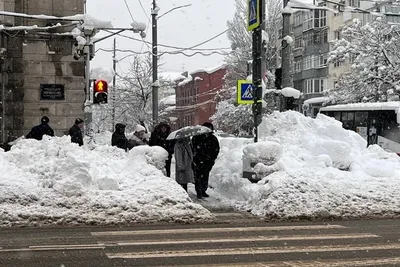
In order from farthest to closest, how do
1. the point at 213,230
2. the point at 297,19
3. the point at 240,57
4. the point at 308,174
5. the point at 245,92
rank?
the point at 297,19
the point at 240,57
the point at 245,92
the point at 308,174
the point at 213,230

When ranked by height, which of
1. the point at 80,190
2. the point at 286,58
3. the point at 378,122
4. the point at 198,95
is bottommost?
the point at 80,190

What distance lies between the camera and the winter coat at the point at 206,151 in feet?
42.6

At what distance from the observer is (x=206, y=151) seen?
12969 mm

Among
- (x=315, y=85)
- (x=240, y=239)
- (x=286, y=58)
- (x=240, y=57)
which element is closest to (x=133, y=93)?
(x=240, y=57)

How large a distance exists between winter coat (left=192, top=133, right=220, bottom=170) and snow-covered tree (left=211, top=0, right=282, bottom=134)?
34503 millimetres

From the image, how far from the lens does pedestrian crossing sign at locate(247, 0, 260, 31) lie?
42.4ft

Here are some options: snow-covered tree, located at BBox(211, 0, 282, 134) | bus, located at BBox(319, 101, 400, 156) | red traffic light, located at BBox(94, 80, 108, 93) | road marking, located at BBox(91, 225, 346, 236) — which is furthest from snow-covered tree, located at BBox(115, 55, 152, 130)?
road marking, located at BBox(91, 225, 346, 236)

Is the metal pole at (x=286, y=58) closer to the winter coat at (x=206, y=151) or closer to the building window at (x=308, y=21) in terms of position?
the winter coat at (x=206, y=151)

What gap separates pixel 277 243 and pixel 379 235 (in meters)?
1.86

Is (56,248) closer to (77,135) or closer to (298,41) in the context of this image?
(77,135)

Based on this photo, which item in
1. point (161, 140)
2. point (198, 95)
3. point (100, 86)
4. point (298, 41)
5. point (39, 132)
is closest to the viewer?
point (161, 140)

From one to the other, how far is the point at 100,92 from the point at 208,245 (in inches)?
414

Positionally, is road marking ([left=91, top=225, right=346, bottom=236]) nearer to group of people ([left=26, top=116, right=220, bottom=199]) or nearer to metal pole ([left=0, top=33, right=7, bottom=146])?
group of people ([left=26, top=116, right=220, bottom=199])

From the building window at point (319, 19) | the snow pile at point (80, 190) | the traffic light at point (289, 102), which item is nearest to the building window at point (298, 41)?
the building window at point (319, 19)
